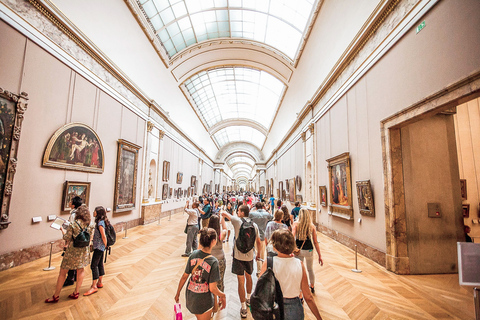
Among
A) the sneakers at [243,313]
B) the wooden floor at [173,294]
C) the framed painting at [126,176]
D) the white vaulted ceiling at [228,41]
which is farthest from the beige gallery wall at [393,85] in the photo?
the framed painting at [126,176]

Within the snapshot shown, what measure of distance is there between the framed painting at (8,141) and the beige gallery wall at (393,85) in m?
8.59

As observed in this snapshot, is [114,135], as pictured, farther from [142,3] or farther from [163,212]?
[163,212]

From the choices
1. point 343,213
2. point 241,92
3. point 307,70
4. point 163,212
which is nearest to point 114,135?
point 163,212

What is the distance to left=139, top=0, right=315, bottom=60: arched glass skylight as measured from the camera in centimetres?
1148

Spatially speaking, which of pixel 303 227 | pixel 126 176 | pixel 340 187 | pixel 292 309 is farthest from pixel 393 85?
pixel 126 176

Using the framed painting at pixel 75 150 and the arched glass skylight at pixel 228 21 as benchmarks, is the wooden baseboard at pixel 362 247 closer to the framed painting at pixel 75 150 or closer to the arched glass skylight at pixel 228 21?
the framed painting at pixel 75 150

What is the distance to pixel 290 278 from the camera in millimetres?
2068

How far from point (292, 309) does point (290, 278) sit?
264 mm

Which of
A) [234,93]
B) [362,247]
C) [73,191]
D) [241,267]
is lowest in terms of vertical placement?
[362,247]

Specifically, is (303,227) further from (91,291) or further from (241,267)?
(91,291)

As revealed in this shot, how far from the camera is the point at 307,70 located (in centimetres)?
1234

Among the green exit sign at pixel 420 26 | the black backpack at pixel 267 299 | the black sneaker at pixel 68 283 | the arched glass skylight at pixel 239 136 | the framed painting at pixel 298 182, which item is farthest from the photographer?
the arched glass skylight at pixel 239 136

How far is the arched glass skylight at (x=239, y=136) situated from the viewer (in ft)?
118

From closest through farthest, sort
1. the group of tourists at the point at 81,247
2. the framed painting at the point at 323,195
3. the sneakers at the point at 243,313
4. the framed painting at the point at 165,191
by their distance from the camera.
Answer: the sneakers at the point at 243,313, the group of tourists at the point at 81,247, the framed painting at the point at 323,195, the framed painting at the point at 165,191
